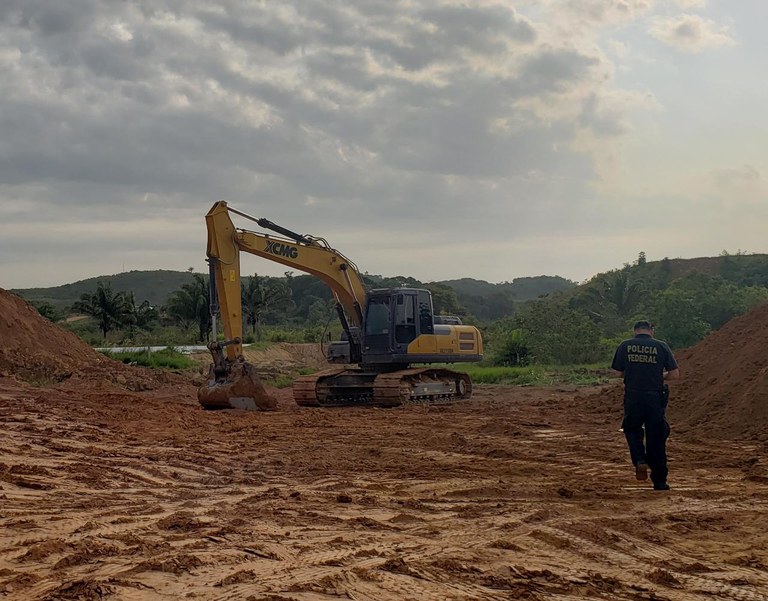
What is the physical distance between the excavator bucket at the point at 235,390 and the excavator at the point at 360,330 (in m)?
0.49

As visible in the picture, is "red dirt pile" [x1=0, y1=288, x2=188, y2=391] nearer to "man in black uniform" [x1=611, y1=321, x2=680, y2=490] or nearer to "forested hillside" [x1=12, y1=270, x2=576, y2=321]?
"man in black uniform" [x1=611, y1=321, x2=680, y2=490]

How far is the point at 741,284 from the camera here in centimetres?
6191

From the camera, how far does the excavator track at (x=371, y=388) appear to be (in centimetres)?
2022

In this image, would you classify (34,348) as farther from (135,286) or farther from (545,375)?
(135,286)

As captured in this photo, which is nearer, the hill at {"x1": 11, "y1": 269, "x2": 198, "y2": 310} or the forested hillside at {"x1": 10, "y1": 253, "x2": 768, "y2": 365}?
the forested hillside at {"x1": 10, "y1": 253, "x2": 768, "y2": 365}

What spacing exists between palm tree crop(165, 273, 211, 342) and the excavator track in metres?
31.7

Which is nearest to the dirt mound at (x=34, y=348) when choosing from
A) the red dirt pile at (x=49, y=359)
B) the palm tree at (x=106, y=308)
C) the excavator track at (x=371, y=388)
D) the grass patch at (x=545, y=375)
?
the red dirt pile at (x=49, y=359)

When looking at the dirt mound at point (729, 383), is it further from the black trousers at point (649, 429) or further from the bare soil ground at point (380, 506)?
the black trousers at point (649, 429)

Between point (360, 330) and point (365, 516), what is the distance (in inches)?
558

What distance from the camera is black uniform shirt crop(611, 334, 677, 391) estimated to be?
905cm

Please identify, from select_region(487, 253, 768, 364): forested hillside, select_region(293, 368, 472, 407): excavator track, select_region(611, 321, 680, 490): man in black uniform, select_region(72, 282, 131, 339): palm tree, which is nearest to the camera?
select_region(611, 321, 680, 490): man in black uniform

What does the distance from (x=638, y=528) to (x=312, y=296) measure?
82921mm

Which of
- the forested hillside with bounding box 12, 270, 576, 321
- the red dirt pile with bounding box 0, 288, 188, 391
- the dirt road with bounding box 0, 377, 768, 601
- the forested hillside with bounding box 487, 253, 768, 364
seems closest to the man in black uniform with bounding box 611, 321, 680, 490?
the dirt road with bounding box 0, 377, 768, 601

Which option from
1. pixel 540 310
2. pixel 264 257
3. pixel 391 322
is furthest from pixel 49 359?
pixel 540 310
